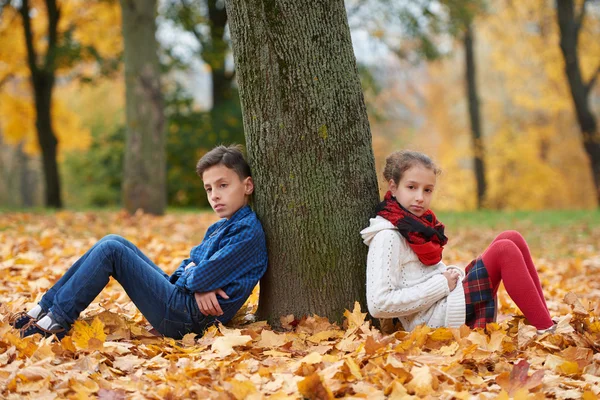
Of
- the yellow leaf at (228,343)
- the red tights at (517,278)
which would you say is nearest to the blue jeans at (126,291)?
the yellow leaf at (228,343)

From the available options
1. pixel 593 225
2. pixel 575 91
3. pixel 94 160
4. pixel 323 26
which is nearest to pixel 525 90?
pixel 575 91

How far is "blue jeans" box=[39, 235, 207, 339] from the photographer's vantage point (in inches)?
124

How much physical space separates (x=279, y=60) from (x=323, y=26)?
30cm

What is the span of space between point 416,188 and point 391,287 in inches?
21.7

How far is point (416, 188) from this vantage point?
132 inches

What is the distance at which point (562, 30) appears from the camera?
49.6 ft

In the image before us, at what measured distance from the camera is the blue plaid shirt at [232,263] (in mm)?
3244

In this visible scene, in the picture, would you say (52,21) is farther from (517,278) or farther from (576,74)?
(517,278)

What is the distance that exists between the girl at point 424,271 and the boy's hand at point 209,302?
776 millimetres

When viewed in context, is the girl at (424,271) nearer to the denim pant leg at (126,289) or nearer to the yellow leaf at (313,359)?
the yellow leaf at (313,359)

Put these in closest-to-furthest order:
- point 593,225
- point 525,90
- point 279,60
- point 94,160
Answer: point 279,60
point 593,225
point 94,160
point 525,90

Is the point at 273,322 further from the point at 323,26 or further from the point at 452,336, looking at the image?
the point at 323,26

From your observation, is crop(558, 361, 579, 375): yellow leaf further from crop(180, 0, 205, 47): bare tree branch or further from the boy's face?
crop(180, 0, 205, 47): bare tree branch

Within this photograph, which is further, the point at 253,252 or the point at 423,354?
the point at 253,252
